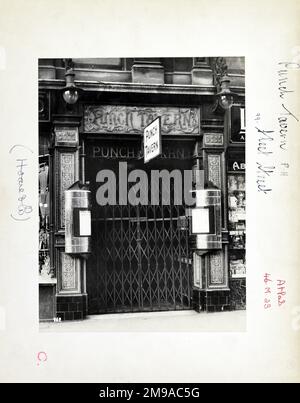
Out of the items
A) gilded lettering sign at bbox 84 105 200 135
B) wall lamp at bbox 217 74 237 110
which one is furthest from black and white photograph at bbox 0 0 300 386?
gilded lettering sign at bbox 84 105 200 135

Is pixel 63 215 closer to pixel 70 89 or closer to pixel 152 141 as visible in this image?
pixel 152 141

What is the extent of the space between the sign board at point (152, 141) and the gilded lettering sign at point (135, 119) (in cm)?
17

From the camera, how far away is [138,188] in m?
5.97

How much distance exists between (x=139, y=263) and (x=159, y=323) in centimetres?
104

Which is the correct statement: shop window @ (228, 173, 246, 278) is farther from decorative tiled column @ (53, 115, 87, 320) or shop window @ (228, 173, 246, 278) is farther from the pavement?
decorative tiled column @ (53, 115, 87, 320)

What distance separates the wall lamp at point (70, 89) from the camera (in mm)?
5930

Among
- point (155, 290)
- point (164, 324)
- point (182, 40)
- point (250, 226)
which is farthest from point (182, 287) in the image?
point (182, 40)

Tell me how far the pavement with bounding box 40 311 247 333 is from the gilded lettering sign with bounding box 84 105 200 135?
2.37 metres

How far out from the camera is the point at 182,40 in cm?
544

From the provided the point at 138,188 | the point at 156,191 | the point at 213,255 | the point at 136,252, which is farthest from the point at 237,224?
the point at 136,252

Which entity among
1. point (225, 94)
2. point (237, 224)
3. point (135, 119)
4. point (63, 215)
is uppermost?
point (225, 94)

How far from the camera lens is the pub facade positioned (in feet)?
19.7
